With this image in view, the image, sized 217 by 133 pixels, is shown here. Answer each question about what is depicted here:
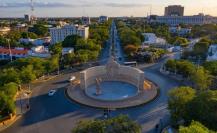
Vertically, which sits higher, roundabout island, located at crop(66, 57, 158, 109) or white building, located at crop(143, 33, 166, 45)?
white building, located at crop(143, 33, 166, 45)

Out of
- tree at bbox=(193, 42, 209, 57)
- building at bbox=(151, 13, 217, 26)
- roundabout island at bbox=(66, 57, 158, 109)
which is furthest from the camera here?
building at bbox=(151, 13, 217, 26)

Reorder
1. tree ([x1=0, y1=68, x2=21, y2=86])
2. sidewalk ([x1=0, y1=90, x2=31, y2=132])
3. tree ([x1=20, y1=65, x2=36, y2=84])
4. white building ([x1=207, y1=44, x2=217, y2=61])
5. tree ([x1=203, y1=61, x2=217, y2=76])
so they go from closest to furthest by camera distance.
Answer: sidewalk ([x1=0, y1=90, x2=31, y2=132]) → tree ([x1=0, y1=68, x2=21, y2=86]) → tree ([x1=20, y1=65, x2=36, y2=84]) → tree ([x1=203, y1=61, x2=217, y2=76]) → white building ([x1=207, y1=44, x2=217, y2=61])

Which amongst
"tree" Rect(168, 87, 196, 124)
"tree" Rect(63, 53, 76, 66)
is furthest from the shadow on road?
"tree" Rect(63, 53, 76, 66)

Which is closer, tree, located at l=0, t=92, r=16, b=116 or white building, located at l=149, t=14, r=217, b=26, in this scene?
tree, located at l=0, t=92, r=16, b=116

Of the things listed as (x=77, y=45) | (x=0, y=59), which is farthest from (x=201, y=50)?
(x=0, y=59)

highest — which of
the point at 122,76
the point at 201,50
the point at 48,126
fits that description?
the point at 201,50

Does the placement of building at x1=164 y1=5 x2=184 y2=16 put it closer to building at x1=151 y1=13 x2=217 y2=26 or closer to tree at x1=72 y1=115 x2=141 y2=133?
building at x1=151 y1=13 x2=217 y2=26

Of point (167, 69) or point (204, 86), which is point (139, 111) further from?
point (167, 69)
